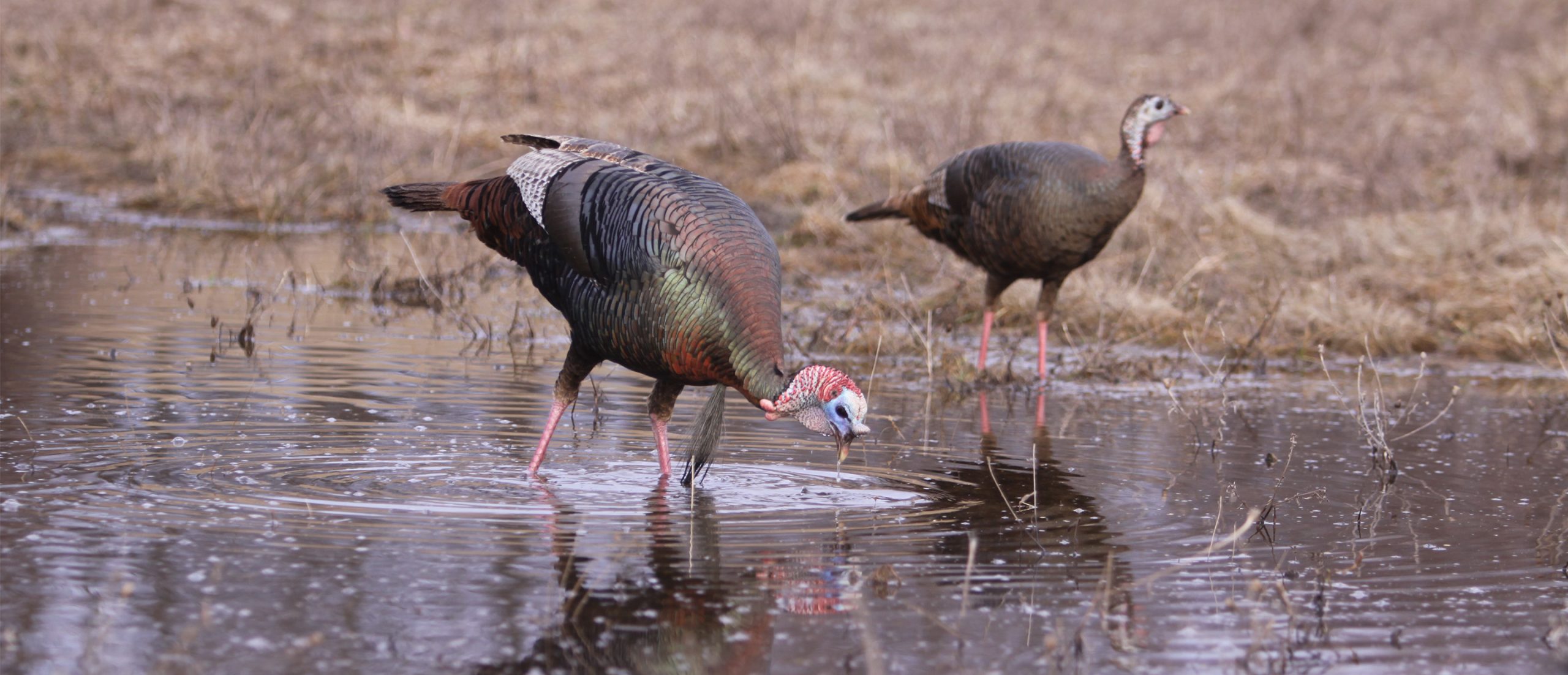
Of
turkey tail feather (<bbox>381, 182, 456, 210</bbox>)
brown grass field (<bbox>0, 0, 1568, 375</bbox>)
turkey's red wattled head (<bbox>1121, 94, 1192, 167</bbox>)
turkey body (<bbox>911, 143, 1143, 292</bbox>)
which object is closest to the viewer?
turkey tail feather (<bbox>381, 182, 456, 210</bbox>)

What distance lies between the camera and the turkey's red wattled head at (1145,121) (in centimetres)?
941

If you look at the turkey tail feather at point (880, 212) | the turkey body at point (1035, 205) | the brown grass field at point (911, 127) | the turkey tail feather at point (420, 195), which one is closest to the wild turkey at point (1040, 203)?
the turkey body at point (1035, 205)

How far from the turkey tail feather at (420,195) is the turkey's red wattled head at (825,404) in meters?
2.03

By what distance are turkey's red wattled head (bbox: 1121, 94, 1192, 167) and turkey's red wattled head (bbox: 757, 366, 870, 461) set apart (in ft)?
13.8

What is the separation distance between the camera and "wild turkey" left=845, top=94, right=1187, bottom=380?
925cm

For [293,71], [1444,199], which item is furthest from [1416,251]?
[293,71]

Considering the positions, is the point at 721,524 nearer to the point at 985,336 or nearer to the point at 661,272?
the point at 661,272

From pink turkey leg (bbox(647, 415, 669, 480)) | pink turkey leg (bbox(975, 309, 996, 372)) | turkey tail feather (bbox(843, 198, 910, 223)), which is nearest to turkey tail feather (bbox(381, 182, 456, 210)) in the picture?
pink turkey leg (bbox(647, 415, 669, 480))

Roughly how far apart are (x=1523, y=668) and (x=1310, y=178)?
38.0 feet

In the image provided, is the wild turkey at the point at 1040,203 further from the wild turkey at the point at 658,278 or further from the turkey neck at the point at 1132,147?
the wild turkey at the point at 658,278

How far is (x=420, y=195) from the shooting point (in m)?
7.20

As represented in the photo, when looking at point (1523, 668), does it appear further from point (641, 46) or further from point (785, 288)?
point (641, 46)

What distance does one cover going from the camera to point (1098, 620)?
15.5ft

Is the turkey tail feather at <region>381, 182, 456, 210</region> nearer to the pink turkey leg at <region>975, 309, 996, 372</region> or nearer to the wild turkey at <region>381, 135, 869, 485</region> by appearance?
the wild turkey at <region>381, 135, 869, 485</region>
